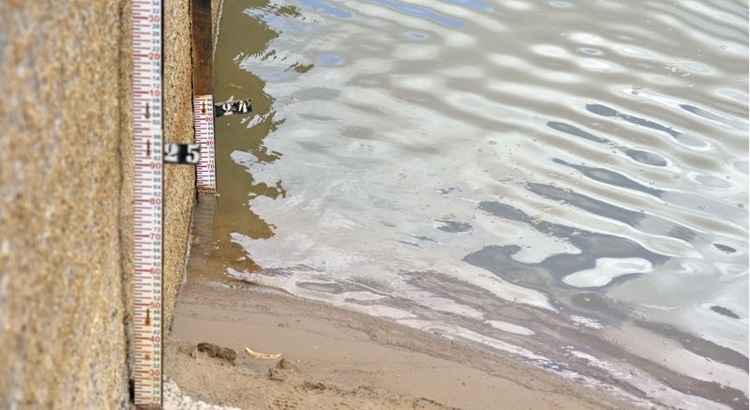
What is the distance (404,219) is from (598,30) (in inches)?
188

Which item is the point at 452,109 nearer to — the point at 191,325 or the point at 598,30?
the point at 598,30

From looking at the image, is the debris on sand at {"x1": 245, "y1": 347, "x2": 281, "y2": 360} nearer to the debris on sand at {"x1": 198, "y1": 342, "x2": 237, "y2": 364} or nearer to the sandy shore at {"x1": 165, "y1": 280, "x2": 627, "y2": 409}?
the sandy shore at {"x1": 165, "y1": 280, "x2": 627, "y2": 409}

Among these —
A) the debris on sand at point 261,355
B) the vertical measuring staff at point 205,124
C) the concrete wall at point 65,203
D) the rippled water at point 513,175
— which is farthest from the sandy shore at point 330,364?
the concrete wall at point 65,203

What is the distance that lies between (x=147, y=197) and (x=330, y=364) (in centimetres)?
224

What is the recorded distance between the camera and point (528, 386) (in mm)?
5688

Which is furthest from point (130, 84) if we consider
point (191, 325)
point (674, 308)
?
point (674, 308)

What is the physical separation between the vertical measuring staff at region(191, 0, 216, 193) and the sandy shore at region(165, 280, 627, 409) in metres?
0.96

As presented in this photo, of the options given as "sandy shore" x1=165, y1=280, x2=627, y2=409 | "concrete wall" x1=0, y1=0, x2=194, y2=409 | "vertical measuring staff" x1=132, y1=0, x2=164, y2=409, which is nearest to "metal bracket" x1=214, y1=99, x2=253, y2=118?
"sandy shore" x1=165, y1=280, x2=627, y2=409

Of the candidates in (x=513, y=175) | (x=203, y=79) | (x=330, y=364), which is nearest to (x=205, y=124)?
(x=203, y=79)

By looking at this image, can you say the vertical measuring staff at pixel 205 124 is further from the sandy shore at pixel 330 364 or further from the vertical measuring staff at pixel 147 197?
the vertical measuring staff at pixel 147 197

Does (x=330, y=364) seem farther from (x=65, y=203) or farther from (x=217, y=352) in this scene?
(x=65, y=203)

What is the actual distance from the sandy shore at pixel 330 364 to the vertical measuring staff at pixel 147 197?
1.02 m

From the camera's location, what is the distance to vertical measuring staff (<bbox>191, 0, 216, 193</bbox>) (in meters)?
6.44

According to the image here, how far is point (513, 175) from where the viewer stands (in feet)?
26.5
